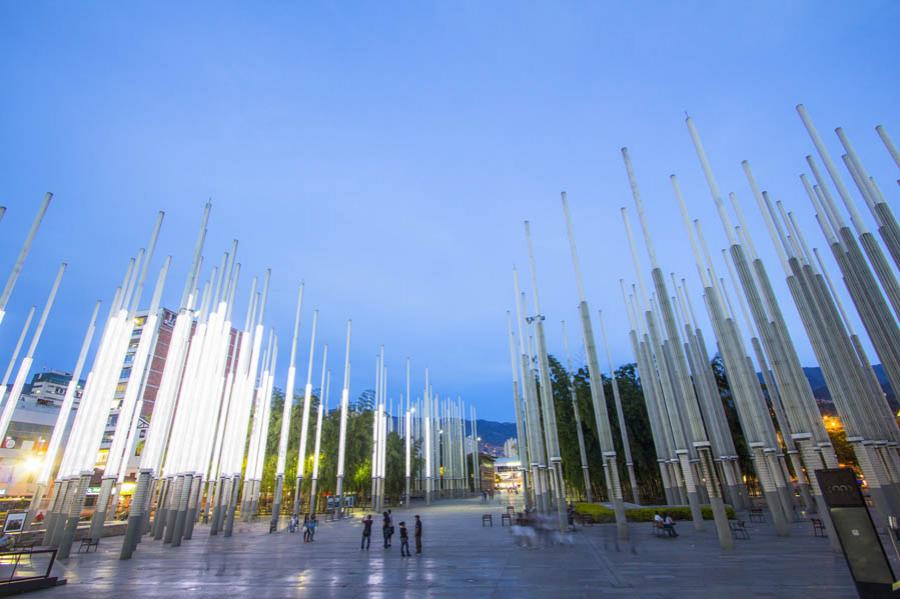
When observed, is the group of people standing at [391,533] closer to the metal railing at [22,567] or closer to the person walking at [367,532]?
the person walking at [367,532]

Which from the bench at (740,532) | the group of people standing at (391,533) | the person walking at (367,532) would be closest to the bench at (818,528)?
the bench at (740,532)

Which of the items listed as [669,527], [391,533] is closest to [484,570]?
[391,533]

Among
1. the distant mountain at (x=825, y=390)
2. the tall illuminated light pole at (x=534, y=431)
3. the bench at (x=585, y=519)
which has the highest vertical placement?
the distant mountain at (x=825, y=390)

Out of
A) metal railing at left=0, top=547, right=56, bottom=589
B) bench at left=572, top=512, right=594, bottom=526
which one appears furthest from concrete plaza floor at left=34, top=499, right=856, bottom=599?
bench at left=572, top=512, right=594, bottom=526

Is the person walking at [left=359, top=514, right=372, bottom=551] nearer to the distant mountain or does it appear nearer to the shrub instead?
the shrub

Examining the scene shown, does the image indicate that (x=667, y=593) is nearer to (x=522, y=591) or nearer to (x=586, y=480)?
(x=522, y=591)

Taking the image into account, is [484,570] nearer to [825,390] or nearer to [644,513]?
[644,513]

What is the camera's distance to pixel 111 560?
60.6ft

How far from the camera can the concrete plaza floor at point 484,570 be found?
10914mm

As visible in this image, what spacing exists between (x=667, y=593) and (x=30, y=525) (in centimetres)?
3995

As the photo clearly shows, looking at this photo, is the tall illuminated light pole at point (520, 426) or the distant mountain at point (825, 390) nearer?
the tall illuminated light pole at point (520, 426)

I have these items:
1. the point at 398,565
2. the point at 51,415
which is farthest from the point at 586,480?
the point at 51,415

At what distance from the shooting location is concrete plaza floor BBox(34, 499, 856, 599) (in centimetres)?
1091

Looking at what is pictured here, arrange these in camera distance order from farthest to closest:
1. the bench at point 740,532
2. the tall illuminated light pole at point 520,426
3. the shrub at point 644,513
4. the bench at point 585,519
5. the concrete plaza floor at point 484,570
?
1. the tall illuminated light pole at point 520,426
2. the bench at point 585,519
3. the shrub at point 644,513
4. the bench at point 740,532
5. the concrete plaza floor at point 484,570
